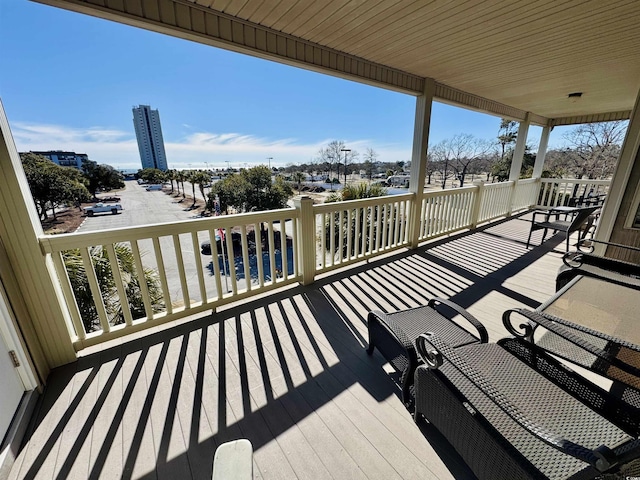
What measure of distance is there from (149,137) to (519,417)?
854cm

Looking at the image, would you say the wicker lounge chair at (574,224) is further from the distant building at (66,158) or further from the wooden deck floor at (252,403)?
the distant building at (66,158)

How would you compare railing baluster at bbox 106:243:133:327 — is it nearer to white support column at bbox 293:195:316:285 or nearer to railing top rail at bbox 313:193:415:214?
white support column at bbox 293:195:316:285

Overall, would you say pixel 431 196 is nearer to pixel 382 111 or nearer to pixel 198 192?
pixel 198 192

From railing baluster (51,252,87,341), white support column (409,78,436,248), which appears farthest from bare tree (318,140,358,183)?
railing baluster (51,252,87,341)

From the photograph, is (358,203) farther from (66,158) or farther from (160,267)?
(66,158)

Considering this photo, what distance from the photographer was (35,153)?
2.57 metres

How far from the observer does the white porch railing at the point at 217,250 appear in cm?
→ 205

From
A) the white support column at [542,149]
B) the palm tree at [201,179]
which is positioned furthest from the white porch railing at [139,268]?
the palm tree at [201,179]

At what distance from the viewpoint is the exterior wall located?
9.18 ft

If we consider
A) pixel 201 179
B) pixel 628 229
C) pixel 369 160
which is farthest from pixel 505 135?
pixel 201 179

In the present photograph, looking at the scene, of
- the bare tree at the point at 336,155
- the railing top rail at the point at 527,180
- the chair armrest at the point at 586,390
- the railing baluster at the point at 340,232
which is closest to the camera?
the chair armrest at the point at 586,390

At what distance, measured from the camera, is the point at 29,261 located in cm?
172

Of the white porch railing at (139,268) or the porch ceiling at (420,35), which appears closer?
the white porch railing at (139,268)

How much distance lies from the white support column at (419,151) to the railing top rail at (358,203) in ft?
0.62
